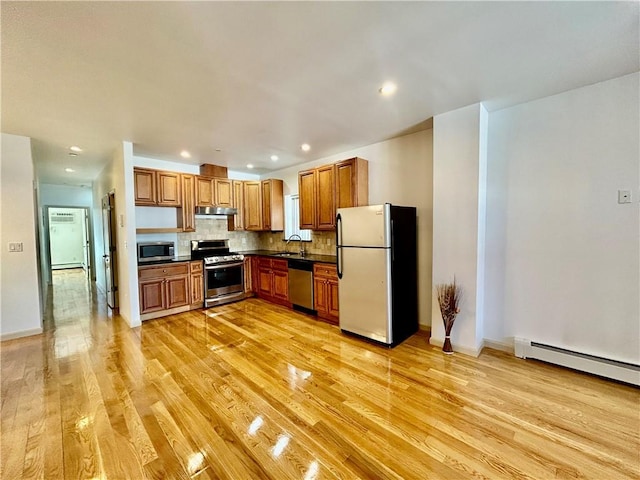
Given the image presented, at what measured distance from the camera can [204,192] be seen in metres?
5.04

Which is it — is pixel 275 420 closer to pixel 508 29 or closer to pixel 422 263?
pixel 422 263

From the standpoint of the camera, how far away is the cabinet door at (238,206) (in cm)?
543

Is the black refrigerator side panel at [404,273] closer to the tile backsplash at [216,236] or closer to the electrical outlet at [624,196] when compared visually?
the electrical outlet at [624,196]

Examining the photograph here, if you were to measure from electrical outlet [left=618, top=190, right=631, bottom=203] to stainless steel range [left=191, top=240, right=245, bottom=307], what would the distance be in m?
5.10

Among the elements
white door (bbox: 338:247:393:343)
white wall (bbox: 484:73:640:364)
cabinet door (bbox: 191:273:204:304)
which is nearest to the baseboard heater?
white wall (bbox: 484:73:640:364)

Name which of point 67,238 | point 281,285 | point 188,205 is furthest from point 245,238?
point 67,238

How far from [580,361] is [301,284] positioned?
3.38 metres

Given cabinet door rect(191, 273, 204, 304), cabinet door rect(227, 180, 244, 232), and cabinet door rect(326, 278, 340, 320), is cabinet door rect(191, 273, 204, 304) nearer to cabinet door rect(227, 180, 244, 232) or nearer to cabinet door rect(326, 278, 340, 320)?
cabinet door rect(227, 180, 244, 232)

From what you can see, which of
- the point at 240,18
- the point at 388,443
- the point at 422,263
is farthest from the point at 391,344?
A: the point at 240,18

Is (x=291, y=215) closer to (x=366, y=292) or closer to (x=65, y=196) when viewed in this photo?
(x=366, y=292)

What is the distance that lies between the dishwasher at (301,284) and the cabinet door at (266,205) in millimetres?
1331

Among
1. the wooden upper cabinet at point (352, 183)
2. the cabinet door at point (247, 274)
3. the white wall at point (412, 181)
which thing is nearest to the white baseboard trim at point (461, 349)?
the white wall at point (412, 181)

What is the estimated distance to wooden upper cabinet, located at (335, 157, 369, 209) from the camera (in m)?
3.96

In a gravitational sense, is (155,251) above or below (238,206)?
below
